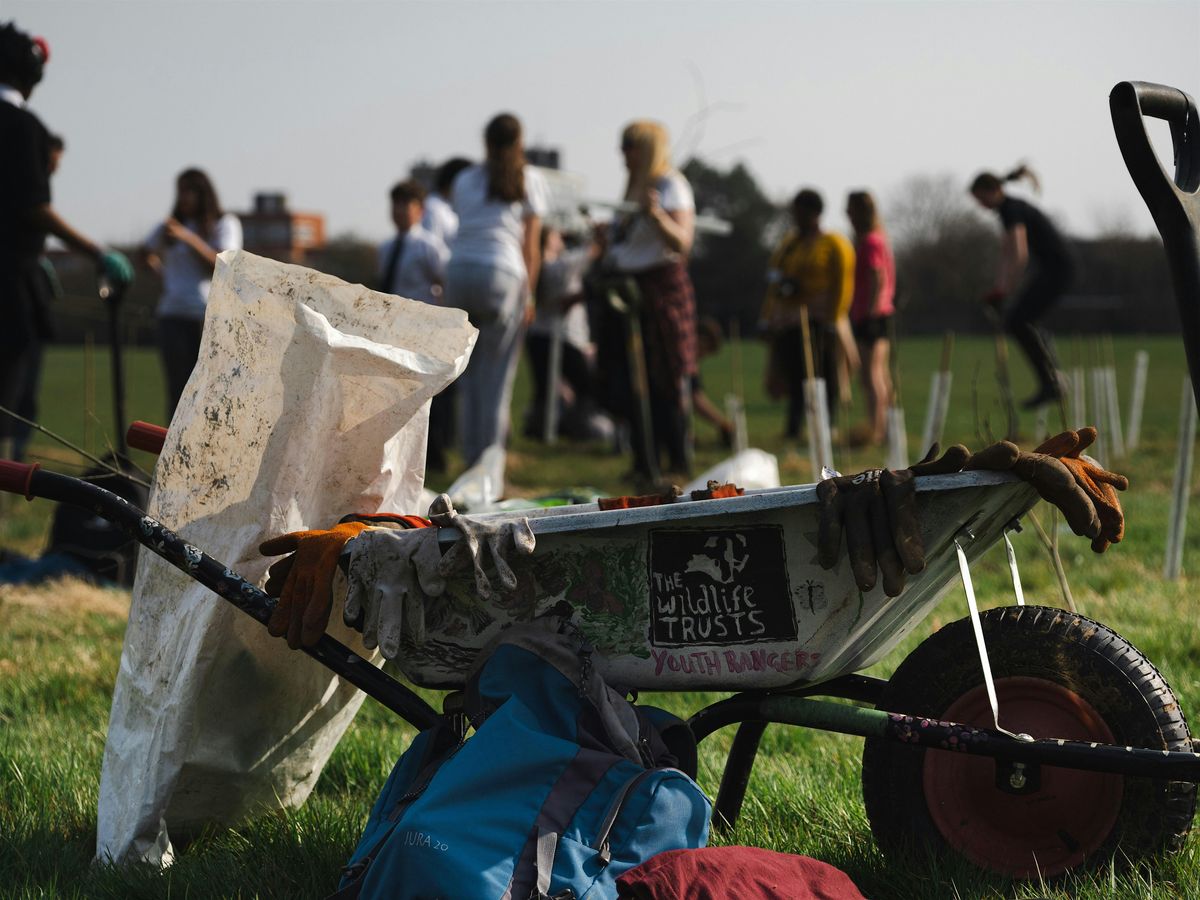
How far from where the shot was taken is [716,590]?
2.37 meters

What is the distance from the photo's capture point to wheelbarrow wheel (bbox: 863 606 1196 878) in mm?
2279

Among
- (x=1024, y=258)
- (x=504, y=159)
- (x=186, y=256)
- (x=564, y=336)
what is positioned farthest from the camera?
(x=564, y=336)

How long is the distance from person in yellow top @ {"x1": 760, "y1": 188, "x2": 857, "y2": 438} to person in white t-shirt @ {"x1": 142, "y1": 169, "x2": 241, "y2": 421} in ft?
13.7

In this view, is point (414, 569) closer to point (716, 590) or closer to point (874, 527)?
point (716, 590)

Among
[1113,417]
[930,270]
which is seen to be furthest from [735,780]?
[930,270]

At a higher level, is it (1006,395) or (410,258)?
(410,258)

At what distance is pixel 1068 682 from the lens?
2.34 m

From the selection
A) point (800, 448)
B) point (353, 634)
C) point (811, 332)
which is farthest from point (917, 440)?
point (353, 634)

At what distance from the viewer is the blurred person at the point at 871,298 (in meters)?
10.5

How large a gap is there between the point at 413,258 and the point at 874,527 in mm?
7002

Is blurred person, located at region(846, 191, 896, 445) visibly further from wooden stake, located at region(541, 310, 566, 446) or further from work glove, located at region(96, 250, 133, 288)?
work glove, located at region(96, 250, 133, 288)

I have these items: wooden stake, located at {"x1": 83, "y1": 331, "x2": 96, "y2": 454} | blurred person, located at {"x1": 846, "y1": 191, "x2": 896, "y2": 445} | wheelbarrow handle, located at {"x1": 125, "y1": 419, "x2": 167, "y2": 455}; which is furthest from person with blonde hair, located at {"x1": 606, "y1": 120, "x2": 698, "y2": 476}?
wheelbarrow handle, located at {"x1": 125, "y1": 419, "x2": 167, "y2": 455}

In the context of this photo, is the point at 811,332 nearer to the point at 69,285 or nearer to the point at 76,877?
the point at 76,877

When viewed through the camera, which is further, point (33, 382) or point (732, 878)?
point (33, 382)
